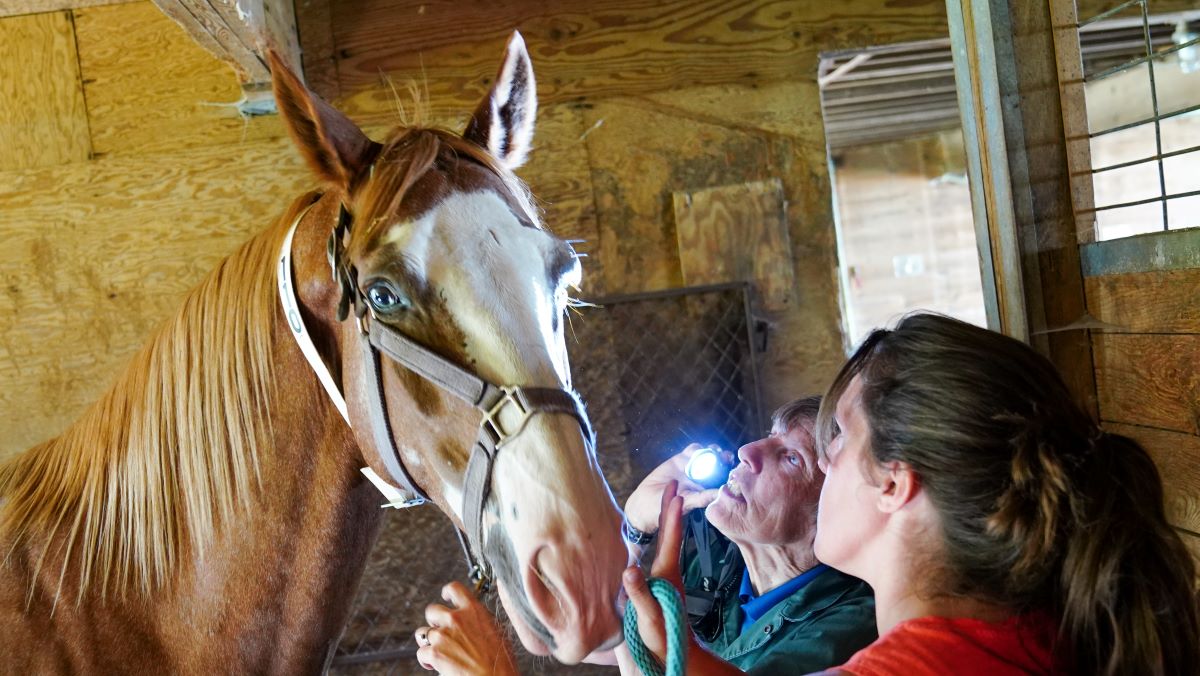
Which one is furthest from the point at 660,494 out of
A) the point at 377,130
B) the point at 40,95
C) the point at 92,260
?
the point at 40,95

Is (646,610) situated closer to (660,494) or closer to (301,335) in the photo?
(660,494)

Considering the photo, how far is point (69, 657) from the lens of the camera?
1194mm

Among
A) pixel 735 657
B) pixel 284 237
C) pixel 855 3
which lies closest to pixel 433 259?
pixel 284 237

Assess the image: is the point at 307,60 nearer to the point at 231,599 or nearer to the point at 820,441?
the point at 231,599

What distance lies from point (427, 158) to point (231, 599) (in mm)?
777

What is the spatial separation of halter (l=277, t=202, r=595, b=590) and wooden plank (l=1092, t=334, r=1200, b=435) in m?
1.07

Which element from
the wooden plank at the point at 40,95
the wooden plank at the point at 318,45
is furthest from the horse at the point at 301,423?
the wooden plank at the point at 40,95

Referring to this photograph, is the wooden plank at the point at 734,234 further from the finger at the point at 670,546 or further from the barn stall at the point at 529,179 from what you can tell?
the finger at the point at 670,546

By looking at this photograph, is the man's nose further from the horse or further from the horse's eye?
the horse's eye

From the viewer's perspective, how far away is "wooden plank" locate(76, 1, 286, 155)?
8.77 ft

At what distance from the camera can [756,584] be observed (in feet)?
4.91

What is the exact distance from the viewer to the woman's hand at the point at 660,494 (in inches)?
57.4

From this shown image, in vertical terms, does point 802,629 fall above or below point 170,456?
below

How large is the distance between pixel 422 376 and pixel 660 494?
59 cm
